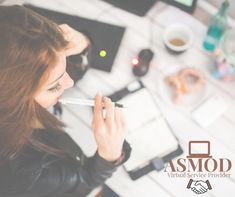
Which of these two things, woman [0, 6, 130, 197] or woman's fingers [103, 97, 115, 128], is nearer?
woman [0, 6, 130, 197]

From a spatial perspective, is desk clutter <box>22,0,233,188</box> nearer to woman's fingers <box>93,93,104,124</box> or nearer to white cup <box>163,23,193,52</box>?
white cup <box>163,23,193,52</box>

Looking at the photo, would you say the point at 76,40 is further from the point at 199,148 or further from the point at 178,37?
the point at 199,148

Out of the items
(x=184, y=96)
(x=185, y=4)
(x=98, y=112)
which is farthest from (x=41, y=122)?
(x=185, y=4)

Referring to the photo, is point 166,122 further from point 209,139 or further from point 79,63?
point 79,63

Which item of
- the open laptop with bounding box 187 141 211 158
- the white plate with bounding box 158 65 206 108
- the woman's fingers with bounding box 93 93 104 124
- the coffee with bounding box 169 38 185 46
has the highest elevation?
the coffee with bounding box 169 38 185 46

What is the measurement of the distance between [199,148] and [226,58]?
300 millimetres

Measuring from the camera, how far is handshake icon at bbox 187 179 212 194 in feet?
3.80

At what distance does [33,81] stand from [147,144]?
1.61 ft

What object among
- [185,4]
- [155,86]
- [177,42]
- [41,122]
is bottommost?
[41,122]

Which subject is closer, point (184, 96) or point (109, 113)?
point (109, 113)

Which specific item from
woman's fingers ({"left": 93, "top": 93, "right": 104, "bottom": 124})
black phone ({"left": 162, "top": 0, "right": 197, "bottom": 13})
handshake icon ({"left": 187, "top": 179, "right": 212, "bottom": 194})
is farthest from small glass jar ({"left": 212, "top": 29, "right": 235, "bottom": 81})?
woman's fingers ({"left": 93, "top": 93, "right": 104, "bottom": 124})

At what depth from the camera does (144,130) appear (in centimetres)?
122

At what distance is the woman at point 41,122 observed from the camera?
0.81 m

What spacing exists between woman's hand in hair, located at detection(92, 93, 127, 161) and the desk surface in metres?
0.17
